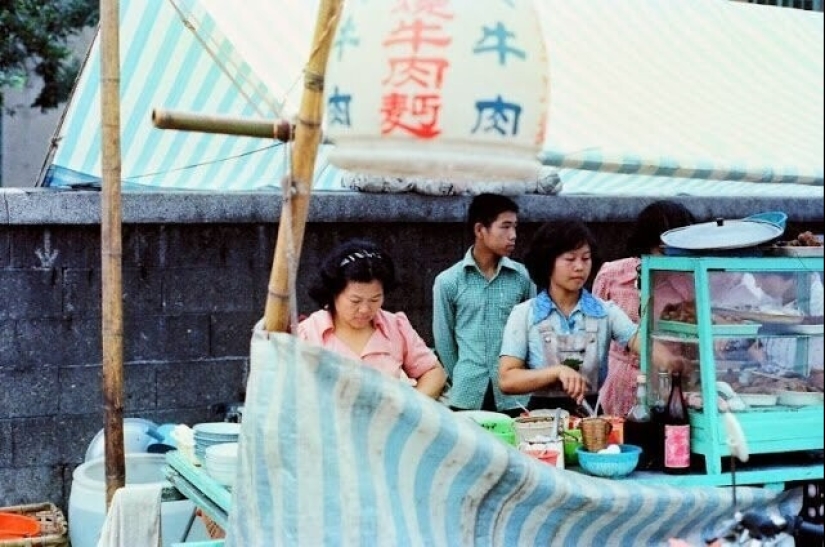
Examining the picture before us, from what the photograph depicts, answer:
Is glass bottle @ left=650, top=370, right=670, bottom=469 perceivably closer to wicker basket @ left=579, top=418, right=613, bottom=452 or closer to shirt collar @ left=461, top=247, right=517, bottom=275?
wicker basket @ left=579, top=418, right=613, bottom=452

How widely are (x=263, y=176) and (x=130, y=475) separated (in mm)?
2138

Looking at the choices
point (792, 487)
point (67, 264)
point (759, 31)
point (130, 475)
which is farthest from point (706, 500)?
point (67, 264)

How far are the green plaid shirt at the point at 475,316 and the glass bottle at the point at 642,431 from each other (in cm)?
165

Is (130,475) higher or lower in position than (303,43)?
lower

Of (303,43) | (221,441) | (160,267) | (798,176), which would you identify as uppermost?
A: (303,43)

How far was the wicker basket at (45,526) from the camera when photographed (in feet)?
18.0

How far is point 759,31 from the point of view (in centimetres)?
670

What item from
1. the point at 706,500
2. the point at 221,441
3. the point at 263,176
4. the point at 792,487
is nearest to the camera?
the point at 706,500

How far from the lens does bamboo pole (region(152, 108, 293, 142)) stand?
330 centimetres

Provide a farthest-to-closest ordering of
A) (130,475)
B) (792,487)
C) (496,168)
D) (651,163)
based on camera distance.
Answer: (130,475), (651,163), (792,487), (496,168)

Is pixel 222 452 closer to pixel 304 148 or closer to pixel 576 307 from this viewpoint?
pixel 304 148

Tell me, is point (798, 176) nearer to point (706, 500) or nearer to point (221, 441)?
point (706, 500)

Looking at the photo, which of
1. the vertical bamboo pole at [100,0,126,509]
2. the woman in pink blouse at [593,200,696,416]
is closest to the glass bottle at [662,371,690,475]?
the woman in pink blouse at [593,200,696,416]

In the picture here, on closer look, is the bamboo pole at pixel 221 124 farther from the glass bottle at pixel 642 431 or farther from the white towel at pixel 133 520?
the glass bottle at pixel 642 431
